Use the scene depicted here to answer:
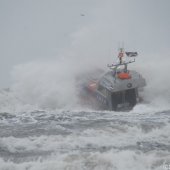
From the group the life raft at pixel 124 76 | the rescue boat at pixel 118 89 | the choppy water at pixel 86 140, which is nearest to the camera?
the choppy water at pixel 86 140

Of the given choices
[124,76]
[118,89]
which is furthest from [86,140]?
[124,76]

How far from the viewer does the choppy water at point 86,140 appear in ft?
75.5

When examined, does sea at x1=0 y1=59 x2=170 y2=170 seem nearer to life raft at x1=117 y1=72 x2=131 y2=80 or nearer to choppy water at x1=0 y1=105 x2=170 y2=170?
choppy water at x1=0 y1=105 x2=170 y2=170

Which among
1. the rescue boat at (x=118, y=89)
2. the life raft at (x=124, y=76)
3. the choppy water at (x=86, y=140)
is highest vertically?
the life raft at (x=124, y=76)

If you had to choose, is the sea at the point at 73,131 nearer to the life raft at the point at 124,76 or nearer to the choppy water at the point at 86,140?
the choppy water at the point at 86,140

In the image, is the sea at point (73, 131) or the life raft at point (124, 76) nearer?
the sea at point (73, 131)

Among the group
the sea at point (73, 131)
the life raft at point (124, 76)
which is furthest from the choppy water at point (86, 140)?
the life raft at point (124, 76)

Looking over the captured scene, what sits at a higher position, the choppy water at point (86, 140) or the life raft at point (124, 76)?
the life raft at point (124, 76)

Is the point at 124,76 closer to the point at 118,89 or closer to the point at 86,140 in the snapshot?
the point at 118,89

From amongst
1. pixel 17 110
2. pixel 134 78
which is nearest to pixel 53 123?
pixel 17 110

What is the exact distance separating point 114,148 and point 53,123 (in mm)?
6869

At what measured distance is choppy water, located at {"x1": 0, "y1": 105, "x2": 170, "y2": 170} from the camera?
75.5 feet

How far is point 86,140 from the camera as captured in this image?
26.4 metres

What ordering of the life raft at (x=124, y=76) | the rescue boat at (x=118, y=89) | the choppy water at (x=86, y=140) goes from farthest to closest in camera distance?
the life raft at (x=124, y=76) → the rescue boat at (x=118, y=89) → the choppy water at (x=86, y=140)
